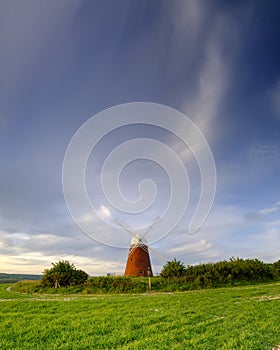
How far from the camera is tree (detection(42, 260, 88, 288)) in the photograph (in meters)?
29.4

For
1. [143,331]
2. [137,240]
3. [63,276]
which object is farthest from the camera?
[137,240]

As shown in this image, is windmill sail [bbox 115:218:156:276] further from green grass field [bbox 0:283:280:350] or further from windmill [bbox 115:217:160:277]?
green grass field [bbox 0:283:280:350]

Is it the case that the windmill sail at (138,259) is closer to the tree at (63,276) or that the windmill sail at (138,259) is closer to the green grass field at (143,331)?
the tree at (63,276)

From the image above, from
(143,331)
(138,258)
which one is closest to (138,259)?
(138,258)

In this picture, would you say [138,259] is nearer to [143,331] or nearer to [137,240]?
[137,240]

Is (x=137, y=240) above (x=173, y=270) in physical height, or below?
above

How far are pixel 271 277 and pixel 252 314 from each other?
79.2 ft

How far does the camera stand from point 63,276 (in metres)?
29.5

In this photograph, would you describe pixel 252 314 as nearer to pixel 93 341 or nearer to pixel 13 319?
pixel 93 341

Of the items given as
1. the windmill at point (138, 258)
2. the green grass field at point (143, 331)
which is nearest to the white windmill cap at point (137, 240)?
the windmill at point (138, 258)

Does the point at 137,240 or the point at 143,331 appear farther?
the point at 137,240

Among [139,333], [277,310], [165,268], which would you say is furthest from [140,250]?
[139,333]

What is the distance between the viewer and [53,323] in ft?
29.8

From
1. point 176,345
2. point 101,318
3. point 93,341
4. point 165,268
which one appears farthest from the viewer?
point 165,268
